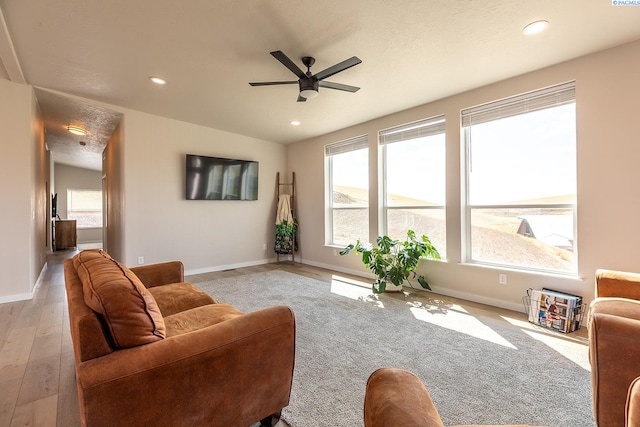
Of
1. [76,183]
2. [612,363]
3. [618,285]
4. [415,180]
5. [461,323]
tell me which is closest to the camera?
[612,363]

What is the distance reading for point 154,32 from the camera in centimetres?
242

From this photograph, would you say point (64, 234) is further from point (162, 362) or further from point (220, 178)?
point (162, 362)

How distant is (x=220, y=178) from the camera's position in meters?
5.21

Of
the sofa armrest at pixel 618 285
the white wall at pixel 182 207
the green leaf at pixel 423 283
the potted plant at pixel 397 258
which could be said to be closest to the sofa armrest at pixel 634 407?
the sofa armrest at pixel 618 285

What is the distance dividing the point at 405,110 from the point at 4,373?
479 centimetres

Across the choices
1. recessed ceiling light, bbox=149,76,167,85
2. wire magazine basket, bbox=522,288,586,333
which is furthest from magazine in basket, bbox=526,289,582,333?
recessed ceiling light, bbox=149,76,167,85

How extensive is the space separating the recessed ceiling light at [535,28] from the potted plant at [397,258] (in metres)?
2.30

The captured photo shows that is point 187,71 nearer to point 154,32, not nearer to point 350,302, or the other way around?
point 154,32

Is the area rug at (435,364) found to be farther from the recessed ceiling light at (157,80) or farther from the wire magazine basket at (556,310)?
the recessed ceiling light at (157,80)

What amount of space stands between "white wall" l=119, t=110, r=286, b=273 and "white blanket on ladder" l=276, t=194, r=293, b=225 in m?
0.24

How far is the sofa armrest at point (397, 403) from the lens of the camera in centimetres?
69

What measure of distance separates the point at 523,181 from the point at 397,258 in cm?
166

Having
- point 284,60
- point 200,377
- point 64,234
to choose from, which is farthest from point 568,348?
point 64,234

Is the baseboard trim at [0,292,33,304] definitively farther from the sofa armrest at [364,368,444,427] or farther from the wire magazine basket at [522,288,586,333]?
the wire magazine basket at [522,288,586,333]
